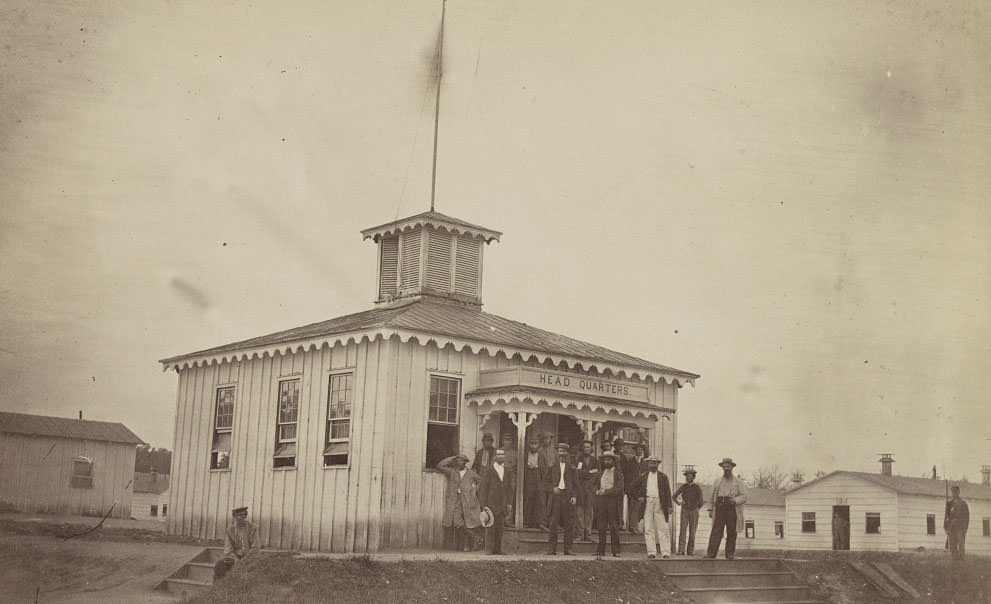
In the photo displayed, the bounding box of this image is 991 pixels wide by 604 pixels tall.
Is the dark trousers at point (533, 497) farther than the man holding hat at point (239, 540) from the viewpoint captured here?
Yes

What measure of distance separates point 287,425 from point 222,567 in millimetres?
6131

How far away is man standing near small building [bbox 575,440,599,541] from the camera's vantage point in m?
21.1

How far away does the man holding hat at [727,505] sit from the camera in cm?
2048

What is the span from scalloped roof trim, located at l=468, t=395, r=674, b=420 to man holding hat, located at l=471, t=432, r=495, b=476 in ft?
3.26

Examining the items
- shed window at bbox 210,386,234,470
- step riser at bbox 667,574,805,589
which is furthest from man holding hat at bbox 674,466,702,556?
shed window at bbox 210,386,234,470

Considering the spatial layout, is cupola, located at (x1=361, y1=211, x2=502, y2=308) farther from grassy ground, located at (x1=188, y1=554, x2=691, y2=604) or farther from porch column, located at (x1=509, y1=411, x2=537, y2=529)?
grassy ground, located at (x1=188, y1=554, x2=691, y2=604)

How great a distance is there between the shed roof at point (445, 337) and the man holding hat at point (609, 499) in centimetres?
358

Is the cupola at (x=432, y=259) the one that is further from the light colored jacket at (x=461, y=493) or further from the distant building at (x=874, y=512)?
the distant building at (x=874, y=512)

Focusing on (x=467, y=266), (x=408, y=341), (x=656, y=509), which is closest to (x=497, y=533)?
(x=656, y=509)

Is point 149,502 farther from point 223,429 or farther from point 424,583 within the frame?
point 424,583

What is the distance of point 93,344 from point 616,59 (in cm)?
1173

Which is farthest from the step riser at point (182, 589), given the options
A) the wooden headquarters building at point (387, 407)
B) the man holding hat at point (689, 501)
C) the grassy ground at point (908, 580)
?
the grassy ground at point (908, 580)

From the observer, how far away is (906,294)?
21766 millimetres

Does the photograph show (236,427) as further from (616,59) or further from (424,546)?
(616,59)
